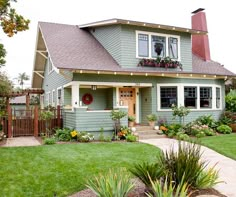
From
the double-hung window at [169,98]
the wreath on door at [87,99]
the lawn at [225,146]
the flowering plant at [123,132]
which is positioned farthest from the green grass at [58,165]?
the double-hung window at [169,98]

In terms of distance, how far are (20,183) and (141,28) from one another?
474 inches

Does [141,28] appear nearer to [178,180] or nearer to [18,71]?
[178,180]

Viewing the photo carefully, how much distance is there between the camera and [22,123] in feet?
44.9

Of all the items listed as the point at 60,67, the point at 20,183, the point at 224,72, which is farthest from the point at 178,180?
the point at 224,72

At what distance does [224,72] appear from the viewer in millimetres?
17281

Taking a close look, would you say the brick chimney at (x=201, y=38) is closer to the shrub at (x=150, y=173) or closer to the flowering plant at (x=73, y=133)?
the flowering plant at (x=73, y=133)

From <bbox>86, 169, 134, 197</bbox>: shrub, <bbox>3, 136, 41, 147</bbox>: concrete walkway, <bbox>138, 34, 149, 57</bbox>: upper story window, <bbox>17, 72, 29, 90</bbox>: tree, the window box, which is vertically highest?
<bbox>17, 72, 29, 90</bbox>: tree

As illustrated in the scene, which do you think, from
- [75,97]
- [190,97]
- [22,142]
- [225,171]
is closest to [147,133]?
[190,97]

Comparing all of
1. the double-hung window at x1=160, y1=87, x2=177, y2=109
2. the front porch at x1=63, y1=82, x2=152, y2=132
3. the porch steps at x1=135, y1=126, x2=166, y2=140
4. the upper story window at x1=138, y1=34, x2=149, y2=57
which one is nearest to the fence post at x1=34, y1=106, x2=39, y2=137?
the front porch at x1=63, y1=82, x2=152, y2=132

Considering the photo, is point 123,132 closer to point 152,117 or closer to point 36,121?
point 152,117

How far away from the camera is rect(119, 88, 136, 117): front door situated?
15336 mm

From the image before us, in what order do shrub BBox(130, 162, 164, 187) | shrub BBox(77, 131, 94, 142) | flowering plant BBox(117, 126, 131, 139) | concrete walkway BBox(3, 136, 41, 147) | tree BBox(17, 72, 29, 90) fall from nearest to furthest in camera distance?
shrub BBox(130, 162, 164, 187) < concrete walkway BBox(3, 136, 41, 147) < shrub BBox(77, 131, 94, 142) < flowering plant BBox(117, 126, 131, 139) < tree BBox(17, 72, 29, 90)

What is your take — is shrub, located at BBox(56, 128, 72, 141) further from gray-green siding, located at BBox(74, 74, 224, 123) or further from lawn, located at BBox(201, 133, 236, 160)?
lawn, located at BBox(201, 133, 236, 160)

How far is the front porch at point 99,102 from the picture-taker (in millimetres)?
12711
